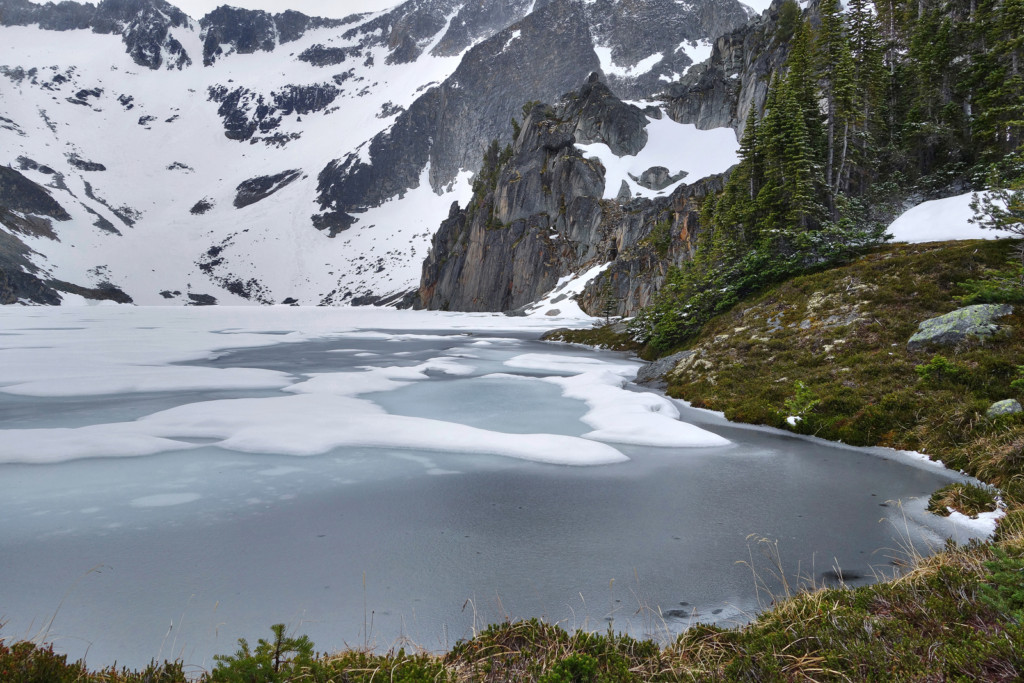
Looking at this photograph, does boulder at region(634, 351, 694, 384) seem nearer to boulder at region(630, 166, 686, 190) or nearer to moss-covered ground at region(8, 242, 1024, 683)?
moss-covered ground at region(8, 242, 1024, 683)

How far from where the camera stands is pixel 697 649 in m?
4.09

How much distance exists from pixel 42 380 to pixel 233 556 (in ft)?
69.7

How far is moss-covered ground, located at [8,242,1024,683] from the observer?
3352 millimetres

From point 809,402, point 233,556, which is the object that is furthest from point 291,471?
point 809,402

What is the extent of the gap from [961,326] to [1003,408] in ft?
14.5

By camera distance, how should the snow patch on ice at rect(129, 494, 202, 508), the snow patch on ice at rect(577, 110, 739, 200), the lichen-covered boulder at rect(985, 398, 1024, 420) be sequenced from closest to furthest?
the snow patch on ice at rect(129, 494, 202, 508) → the lichen-covered boulder at rect(985, 398, 1024, 420) → the snow patch on ice at rect(577, 110, 739, 200)

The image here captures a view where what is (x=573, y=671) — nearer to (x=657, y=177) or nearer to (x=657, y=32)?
(x=657, y=177)

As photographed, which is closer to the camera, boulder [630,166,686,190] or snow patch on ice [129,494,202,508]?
snow patch on ice [129,494,202,508]

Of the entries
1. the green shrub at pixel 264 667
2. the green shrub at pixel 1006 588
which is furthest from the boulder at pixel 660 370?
the green shrub at pixel 264 667

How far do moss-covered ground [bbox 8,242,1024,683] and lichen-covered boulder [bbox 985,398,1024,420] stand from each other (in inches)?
6.4

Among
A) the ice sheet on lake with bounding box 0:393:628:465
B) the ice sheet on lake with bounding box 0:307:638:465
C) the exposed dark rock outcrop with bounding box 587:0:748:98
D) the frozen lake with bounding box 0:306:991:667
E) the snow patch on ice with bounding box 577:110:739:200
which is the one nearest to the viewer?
the frozen lake with bounding box 0:306:991:667

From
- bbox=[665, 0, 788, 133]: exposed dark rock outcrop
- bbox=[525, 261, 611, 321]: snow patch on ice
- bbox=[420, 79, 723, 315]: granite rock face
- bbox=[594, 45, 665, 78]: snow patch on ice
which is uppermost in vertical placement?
bbox=[594, 45, 665, 78]: snow patch on ice

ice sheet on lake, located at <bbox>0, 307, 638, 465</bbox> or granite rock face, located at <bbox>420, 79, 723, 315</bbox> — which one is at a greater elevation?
granite rock face, located at <bbox>420, 79, 723, 315</bbox>

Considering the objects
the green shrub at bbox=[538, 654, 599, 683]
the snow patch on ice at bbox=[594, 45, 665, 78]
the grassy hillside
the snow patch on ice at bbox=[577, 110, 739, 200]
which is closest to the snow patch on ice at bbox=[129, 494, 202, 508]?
the green shrub at bbox=[538, 654, 599, 683]
